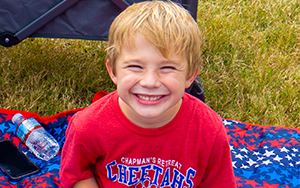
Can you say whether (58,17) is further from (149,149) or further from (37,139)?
(149,149)

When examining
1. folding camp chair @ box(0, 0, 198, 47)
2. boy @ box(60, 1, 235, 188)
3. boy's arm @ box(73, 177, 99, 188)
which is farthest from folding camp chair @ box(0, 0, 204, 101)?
boy's arm @ box(73, 177, 99, 188)

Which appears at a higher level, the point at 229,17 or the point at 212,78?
the point at 229,17

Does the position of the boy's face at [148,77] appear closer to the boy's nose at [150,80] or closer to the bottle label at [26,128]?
the boy's nose at [150,80]

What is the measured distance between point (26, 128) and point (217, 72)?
164 cm

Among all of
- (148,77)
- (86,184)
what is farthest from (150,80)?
(86,184)

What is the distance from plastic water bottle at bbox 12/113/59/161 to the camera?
2.07m

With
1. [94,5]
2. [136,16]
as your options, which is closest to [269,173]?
[136,16]

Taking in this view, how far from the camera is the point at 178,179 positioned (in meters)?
1.51

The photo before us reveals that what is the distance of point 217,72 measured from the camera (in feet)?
9.78

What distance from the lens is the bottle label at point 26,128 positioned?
6.81 ft

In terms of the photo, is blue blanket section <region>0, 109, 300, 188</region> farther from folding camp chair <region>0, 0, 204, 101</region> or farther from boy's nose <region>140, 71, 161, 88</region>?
boy's nose <region>140, 71, 161, 88</region>

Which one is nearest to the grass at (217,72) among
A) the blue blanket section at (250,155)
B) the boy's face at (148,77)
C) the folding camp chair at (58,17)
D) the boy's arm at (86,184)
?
the blue blanket section at (250,155)

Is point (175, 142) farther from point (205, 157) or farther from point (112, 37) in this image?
point (112, 37)

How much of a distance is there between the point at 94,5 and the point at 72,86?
79 centimetres
